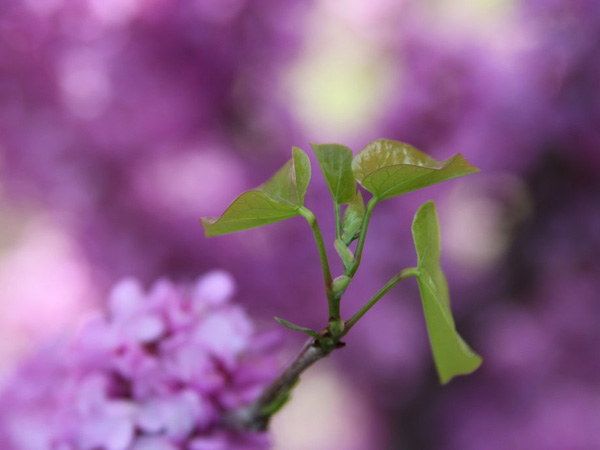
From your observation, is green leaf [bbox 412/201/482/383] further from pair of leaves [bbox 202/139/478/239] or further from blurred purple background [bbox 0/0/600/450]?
blurred purple background [bbox 0/0/600/450]

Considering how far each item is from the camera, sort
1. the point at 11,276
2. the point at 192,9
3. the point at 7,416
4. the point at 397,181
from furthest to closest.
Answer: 1. the point at 11,276
2. the point at 192,9
3. the point at 7,416
4. the point at 397,181

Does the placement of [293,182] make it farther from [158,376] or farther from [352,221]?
[158,376]

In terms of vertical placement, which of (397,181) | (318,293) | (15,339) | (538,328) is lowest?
(397,181)

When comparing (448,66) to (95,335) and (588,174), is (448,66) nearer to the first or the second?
(588,174)

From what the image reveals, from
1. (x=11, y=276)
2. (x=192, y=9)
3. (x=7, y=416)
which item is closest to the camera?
(x=7, y=416)

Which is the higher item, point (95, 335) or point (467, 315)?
point (467, 315)

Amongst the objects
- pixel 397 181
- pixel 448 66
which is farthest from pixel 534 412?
pixel 397 181

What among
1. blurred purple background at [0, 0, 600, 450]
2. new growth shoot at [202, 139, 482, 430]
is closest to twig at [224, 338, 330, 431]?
new growth shoot at [202, 139, 482, 430]

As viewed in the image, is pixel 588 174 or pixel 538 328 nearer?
pixel 588 174

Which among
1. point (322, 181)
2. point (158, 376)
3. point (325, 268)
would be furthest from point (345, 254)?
point (322, 181)
